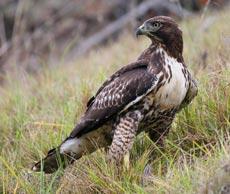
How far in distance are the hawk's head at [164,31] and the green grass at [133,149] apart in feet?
1.74

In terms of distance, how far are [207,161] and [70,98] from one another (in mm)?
2656

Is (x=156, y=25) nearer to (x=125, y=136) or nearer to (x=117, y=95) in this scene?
(x=117, y=95)

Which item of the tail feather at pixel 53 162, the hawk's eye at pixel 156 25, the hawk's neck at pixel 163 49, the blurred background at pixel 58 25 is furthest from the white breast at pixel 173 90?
the blurred background at pixel 58 25

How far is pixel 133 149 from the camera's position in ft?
18.6

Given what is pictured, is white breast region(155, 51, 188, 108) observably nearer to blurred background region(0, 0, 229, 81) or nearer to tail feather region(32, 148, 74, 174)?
tail feather region(32, 148, 74, 174)

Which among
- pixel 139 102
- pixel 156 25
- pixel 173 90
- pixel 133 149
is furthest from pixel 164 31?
pixel 133 149

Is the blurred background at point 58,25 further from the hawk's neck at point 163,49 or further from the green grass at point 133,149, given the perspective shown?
the hawk's neck at point 163,49

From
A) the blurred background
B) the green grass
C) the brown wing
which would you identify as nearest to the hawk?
the brown wing

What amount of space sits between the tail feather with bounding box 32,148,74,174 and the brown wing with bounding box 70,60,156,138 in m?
0.19

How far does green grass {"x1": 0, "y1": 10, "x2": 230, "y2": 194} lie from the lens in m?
4.77

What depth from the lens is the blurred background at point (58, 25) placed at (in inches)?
491

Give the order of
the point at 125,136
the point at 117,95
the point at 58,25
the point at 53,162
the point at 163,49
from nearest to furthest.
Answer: the point at 125,136, the point at 117,95, the point at 163,49, the point at 53,162, the point at 58,25

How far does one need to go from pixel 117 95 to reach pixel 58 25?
29.4 ft

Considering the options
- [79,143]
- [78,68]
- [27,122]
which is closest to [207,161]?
[79,143]
